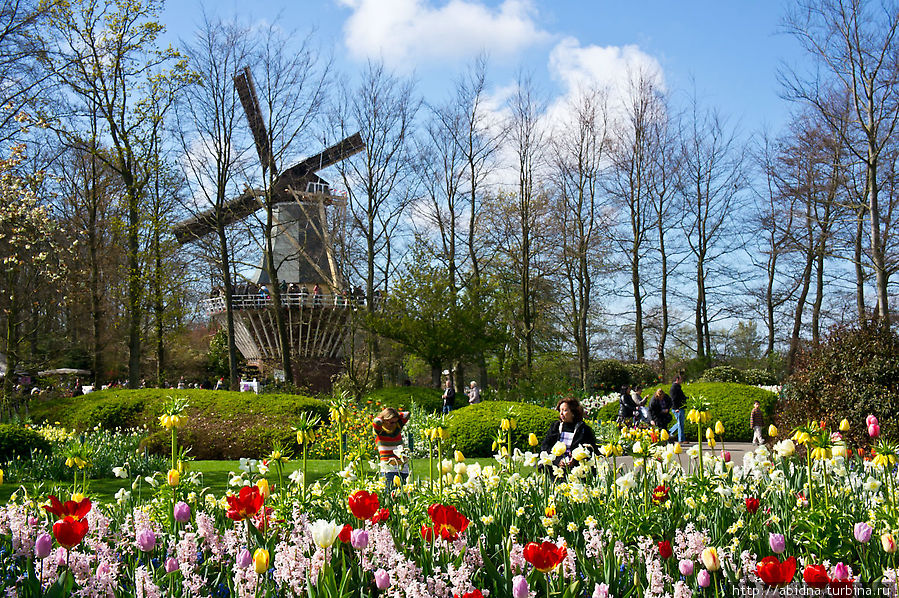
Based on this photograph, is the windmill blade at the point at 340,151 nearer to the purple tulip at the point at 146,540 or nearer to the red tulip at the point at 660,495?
the red tulip at the point at 660,495

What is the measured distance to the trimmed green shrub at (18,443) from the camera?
10.4 meters

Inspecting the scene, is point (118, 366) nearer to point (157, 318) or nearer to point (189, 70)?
point (157, 318)

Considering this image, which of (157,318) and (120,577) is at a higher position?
(157,318)

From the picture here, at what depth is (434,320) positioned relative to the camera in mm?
24078

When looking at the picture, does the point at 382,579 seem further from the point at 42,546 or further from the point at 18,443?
the point at 18,443

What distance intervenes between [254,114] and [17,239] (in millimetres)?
15439

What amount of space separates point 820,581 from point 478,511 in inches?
72.5

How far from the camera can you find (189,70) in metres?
21.5

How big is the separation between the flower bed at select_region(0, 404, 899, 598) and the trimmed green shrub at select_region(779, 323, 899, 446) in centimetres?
463

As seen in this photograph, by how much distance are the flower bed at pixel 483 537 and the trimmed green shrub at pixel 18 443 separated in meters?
7.43

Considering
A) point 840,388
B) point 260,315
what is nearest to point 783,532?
point 840,388

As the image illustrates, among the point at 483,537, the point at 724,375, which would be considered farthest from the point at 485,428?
the point at 724,375

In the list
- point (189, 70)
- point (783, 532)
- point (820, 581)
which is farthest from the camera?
point (189, 70)

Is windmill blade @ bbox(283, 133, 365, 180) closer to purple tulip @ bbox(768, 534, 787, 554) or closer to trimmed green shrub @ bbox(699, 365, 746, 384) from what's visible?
trimmed green shrub @ bbox(699, 365, 746, 384)
